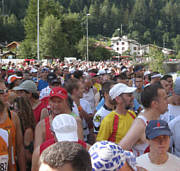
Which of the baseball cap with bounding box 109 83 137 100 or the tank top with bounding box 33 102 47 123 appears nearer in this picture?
the baseball cap with bounding box 109 83 137 100

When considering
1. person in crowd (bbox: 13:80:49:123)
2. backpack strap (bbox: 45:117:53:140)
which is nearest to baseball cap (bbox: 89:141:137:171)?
backpack strap (bbox: 45:117:53:140)

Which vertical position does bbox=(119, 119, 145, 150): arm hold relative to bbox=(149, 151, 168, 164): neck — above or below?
above

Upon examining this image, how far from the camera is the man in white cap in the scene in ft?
11.9

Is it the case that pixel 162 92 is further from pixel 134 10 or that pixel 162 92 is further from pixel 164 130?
pixel 134 10

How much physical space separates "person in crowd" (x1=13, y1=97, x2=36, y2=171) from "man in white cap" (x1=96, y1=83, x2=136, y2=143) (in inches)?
34.9

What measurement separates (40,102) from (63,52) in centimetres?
6434

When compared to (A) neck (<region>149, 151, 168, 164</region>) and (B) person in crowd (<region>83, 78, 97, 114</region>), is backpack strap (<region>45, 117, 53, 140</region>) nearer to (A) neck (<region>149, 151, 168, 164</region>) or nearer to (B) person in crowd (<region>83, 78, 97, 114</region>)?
(A) neck (<region>149, 151, 168, 164</region>)

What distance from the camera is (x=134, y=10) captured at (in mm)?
160625

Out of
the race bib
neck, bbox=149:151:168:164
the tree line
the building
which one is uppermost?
the tree line

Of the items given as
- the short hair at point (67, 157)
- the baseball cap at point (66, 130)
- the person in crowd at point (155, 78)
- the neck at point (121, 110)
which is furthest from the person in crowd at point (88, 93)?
the short hair at point (67, 157)

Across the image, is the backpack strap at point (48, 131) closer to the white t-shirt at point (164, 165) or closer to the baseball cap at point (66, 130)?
the baseball cap at point (66, 130)

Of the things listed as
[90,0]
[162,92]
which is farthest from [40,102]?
[90,0]

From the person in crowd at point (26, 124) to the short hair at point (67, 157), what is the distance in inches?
91.7

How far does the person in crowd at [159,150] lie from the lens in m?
2.67
